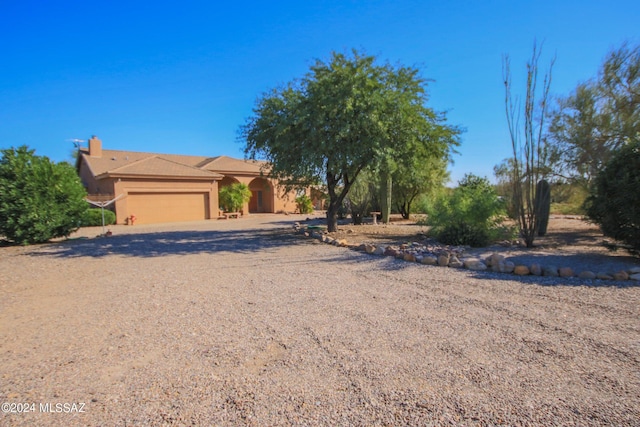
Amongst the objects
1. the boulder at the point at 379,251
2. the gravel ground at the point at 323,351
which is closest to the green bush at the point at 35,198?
the gravel ground at the point at 323,351

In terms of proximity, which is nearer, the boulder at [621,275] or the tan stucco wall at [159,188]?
the boulder at [621,275]

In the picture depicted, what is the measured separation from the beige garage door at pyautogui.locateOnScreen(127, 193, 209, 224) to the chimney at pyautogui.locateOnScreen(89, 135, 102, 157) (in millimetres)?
8246

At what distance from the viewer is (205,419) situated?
7.69ft

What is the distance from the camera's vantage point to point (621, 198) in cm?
652

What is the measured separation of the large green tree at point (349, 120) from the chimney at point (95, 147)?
21463 mm

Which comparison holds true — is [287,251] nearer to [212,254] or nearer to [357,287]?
[212,254]

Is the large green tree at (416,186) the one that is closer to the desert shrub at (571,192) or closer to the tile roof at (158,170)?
the desert shrub at (571,192)

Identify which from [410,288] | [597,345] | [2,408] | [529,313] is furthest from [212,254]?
[597,345]

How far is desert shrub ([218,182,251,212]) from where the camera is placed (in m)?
26.8

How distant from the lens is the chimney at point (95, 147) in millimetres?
26609

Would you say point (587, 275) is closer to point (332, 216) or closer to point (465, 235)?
point (465, 235)

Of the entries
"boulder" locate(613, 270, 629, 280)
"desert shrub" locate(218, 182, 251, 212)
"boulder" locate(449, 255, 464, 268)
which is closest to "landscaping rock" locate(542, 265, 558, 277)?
"boulder" locate(613, 270, 629, 280)

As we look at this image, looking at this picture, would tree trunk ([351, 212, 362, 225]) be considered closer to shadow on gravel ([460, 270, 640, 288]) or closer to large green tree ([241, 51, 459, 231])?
large green tree ([241, 51, 459, 231])

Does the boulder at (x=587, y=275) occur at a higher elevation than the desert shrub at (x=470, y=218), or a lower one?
lower
